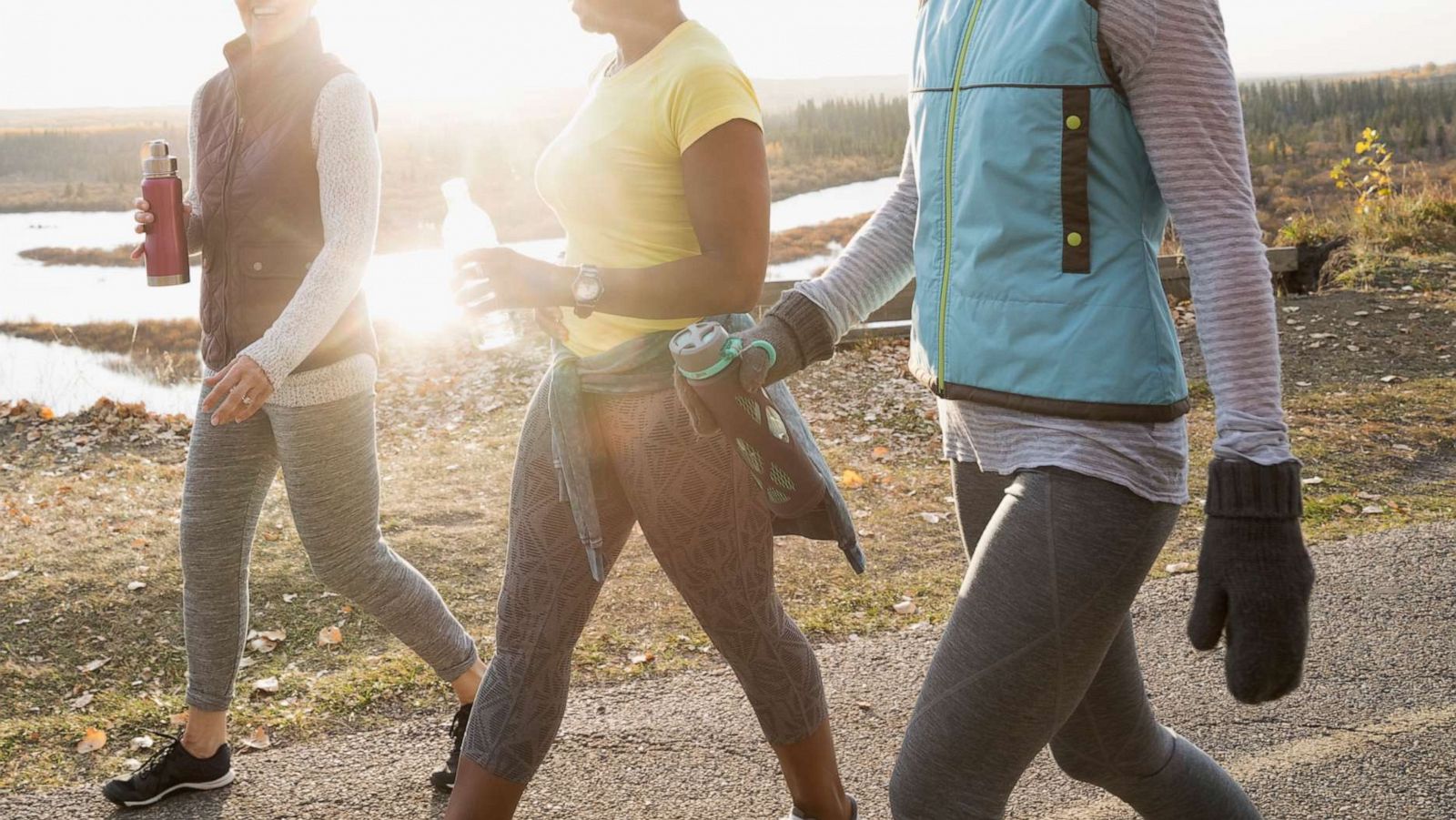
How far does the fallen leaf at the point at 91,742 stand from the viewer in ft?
13.1

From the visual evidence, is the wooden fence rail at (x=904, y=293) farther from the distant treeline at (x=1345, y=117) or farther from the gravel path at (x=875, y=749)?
→ the distant treeline at (x=1345, y=117)

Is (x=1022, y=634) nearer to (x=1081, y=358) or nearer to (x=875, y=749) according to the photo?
(x=1081, y=358)

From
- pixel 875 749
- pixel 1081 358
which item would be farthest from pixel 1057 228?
pixel 875 749

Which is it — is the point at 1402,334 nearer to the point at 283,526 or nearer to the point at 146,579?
the point at 283,526

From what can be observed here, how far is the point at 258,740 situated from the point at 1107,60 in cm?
345

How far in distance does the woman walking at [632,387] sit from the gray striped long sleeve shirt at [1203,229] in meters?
0.85

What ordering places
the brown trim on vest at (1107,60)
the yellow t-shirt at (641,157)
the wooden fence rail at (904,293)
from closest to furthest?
the brown trim on vest at (1107,60), the yellow t-shirt at (641,157), the wooden fence rail at (904,293)

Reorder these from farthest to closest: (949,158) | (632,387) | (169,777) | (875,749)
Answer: (875,749)
(169,777)
(632,387)
(949,158)

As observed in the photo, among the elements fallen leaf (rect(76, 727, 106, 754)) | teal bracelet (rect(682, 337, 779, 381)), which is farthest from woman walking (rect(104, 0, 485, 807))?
teal bracelet (rect(682, 337, 779, 381))

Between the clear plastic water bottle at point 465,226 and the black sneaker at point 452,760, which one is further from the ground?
the clear plastic water bottle at point 465,226

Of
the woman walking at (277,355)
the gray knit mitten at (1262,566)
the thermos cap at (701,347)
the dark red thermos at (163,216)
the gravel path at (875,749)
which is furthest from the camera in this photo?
the gravel path at (875,749)

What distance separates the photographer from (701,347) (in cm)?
213

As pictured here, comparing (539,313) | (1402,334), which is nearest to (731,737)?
(539,313)

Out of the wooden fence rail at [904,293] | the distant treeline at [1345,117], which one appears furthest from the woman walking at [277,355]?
the distant treeline at [1345,117]
